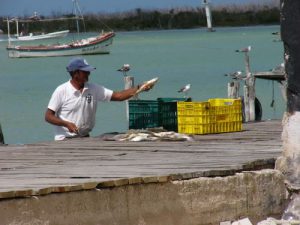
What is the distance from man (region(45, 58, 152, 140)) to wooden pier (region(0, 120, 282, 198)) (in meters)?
0.34

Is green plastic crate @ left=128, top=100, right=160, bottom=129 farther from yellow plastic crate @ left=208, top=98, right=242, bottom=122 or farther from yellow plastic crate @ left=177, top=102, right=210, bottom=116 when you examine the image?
yellow plastic crate @ left=208, top=98, right=242, bottom=122

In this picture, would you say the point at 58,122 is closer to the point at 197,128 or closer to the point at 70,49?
the point at 197,128

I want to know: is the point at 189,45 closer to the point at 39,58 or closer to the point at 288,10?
the point at 39,58

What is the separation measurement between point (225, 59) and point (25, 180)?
65.5m

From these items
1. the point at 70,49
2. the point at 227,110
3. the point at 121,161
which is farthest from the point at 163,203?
the point at 70,49

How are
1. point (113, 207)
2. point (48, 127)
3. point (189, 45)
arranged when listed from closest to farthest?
point (113, 207)
point (48, 127)
point (189, 45)

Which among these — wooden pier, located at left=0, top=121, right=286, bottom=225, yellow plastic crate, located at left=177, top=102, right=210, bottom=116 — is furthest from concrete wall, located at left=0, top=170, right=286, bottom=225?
yellow plastic crate, located at left=177, top=102, right=210, bottom=116

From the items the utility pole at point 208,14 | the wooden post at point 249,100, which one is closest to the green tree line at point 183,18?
the utility pole at point 208,14

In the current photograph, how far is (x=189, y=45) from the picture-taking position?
364ft

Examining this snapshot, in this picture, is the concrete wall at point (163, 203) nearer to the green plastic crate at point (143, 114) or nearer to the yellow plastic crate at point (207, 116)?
the yellow plastic crate at point (207, 116)

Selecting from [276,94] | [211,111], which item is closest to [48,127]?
[276,94]

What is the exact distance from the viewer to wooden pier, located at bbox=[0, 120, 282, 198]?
1054cm

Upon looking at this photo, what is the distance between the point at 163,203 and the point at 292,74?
1646 millimetres

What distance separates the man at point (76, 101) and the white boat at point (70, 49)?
68752 millimetres
